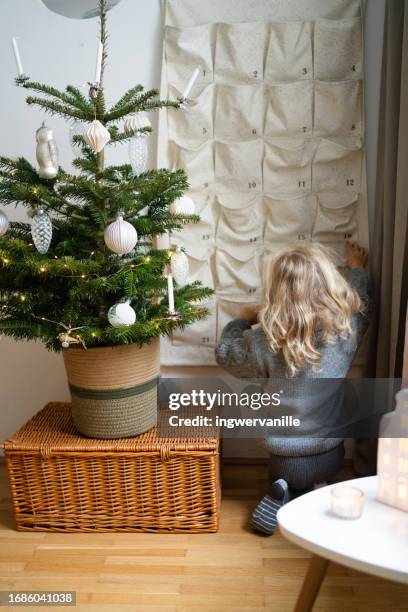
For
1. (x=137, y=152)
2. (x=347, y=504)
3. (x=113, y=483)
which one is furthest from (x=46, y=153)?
(x=347, y=504)

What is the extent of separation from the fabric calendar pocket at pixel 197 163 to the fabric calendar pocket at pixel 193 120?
0.03m

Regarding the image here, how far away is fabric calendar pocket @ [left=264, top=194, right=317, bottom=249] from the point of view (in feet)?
6.15

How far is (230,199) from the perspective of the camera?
189cm

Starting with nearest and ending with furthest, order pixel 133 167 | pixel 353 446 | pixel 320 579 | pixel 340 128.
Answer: pixel 320 579 → pixel 133 167 → pixel 340 128 → pixel 353 446

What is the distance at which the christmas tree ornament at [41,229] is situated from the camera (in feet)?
Result: 4.49

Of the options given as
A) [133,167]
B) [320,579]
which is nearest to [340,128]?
[133,167]

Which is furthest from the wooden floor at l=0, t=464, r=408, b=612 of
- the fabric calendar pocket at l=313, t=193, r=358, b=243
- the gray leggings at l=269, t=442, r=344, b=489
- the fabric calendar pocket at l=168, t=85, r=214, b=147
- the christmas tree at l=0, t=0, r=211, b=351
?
the fabric calendar pocket at l=168, t=85, r=214, b=147

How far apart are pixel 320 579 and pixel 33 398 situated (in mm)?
1375

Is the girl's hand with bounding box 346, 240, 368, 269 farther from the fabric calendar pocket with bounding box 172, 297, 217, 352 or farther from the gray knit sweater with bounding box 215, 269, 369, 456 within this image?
the fabric calendar pocket with bounding box 172, 297, 217, 352

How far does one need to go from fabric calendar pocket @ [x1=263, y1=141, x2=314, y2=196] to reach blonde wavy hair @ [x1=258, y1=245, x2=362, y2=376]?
368 mm

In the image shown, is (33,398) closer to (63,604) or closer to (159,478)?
(159,478)

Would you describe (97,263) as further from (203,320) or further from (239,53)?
(239,53)

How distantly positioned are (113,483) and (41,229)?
29.9 inches

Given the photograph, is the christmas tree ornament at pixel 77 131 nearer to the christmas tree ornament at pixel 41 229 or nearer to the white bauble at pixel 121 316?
the christmas tree ornament at pixel 41 229
